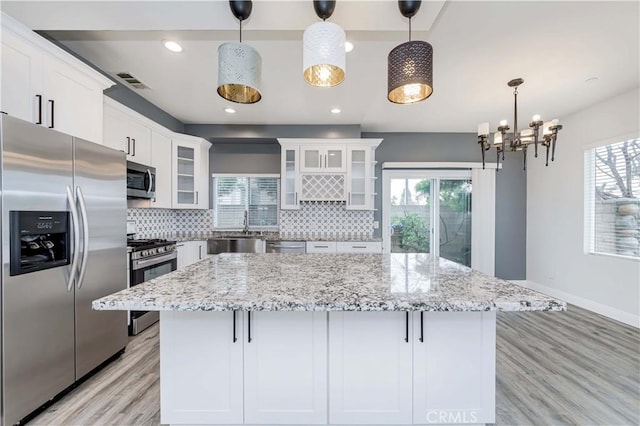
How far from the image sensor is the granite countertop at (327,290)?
1.10 meters

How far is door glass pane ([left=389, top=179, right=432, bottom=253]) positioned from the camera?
15.9 ft

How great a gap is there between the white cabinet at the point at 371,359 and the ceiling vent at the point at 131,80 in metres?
3.18

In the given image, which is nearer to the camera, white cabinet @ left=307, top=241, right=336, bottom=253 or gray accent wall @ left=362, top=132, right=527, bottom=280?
white cabinet @ left=307, top=241, right=336, bottom=253

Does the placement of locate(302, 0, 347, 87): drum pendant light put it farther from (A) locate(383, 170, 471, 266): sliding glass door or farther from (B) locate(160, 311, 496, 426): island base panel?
(A) locate(383, 170, 471, 266): sliding glass door

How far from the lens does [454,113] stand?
3945 millimetres

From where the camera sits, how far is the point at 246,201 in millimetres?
4836

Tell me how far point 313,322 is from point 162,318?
0.78 metres

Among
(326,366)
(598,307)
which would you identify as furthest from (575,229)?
(326,366)

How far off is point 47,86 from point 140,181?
1342mm

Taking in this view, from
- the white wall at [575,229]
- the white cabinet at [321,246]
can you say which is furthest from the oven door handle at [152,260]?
the white wall at [575,229]

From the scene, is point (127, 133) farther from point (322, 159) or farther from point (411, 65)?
point (411, 65)

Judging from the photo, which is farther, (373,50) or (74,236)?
(373,50)

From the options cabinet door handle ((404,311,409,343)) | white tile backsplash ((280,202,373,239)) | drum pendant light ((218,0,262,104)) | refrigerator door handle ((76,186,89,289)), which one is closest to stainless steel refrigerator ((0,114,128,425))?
refrigerator door handle ((76,186,89,289))

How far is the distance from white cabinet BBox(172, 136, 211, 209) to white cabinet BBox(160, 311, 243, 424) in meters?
2.97
